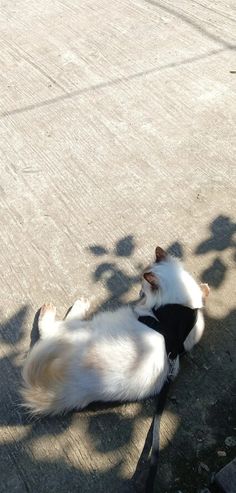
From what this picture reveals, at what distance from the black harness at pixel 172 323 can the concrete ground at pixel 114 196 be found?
11.1 inches

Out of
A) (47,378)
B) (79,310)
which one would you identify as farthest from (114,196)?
(47,378)

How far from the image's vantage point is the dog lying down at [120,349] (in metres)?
2.88

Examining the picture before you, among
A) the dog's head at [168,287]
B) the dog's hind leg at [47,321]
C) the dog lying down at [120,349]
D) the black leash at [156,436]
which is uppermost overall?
the dog's head at [168,287]

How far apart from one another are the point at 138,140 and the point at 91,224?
1.21 meters

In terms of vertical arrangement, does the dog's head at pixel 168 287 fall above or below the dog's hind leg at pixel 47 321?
above

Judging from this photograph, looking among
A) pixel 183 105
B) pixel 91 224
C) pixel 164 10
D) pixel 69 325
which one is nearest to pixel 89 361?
pixel 69 325

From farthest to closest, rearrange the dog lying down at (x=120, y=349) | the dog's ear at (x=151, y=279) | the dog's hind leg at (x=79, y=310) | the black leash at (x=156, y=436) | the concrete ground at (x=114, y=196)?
the dog's hind leg at (x=79, y=310) → the dog's ear at (x=151, y=279) → the concrete ground at (x=114, y=196) → the dog lying down at (x=120, y=349) → the black leash at (x=156, y=436)

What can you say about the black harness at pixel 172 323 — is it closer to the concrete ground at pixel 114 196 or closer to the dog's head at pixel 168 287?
the dog's head at pixel 168 287

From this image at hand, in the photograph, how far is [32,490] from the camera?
9.18ft

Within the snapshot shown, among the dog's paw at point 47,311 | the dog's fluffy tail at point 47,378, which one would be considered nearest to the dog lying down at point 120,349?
the dog's fluffy tail at point 47,378

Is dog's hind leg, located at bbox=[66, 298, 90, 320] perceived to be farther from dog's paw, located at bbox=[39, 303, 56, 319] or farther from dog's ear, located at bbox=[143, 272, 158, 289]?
dog's ear, located at bbox=[143, 272, 158, 289]

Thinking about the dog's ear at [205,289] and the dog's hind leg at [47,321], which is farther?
the dog's ear at [205,289]

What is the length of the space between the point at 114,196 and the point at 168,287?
1.44 metres

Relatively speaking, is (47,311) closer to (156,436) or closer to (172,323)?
(172,323)
